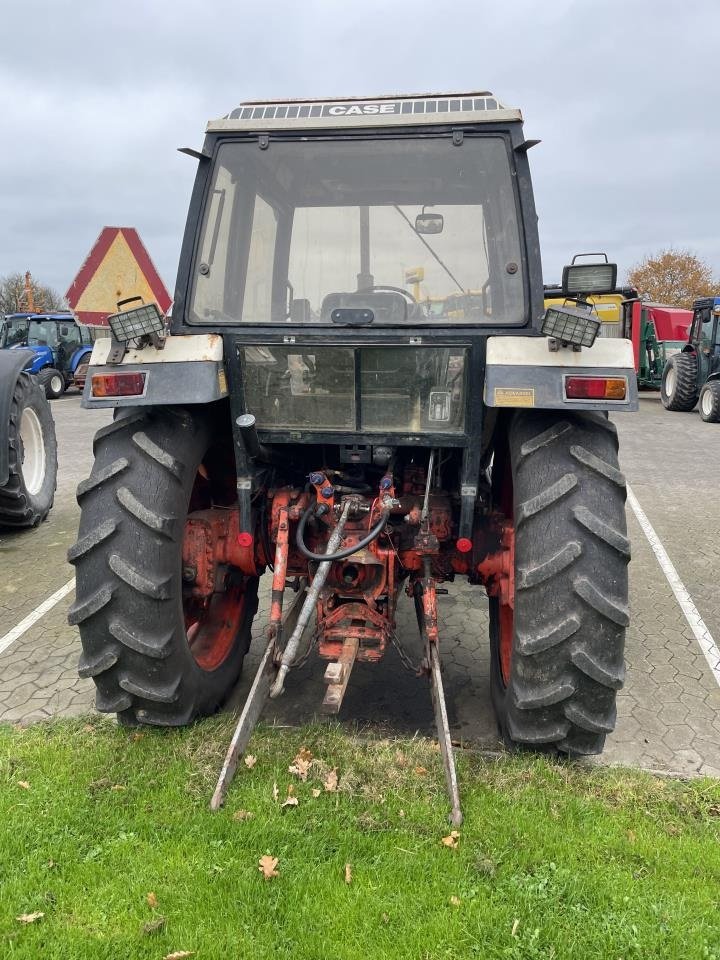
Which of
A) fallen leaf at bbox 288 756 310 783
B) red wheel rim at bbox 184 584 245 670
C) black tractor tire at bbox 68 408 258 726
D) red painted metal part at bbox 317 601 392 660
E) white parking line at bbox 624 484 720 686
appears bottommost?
white parking line at bbox 624 484 720 686

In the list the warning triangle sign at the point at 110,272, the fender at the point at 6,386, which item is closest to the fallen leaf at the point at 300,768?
the fender at the point at 6,386

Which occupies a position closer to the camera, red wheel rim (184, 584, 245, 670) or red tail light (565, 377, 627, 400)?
red tail light (565, 377, 627, 400)

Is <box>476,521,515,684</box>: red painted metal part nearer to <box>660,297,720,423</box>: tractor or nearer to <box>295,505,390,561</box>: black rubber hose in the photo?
<box>295,505,390,561</box>: black rubber hose

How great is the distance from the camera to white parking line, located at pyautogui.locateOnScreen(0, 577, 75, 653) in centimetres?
Answer: 446

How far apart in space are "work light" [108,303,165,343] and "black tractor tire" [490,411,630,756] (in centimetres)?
154

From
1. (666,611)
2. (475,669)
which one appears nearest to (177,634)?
(475,669)

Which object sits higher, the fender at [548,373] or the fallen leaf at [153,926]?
the fender at [548,373]

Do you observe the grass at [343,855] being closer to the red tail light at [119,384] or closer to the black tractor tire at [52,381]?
the red tail light at [119,384]

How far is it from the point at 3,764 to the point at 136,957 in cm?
123

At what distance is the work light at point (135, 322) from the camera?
110 inches

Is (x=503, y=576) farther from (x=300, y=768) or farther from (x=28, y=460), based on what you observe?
(x=28, y=460)

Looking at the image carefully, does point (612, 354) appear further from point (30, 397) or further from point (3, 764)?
point (30, 397)

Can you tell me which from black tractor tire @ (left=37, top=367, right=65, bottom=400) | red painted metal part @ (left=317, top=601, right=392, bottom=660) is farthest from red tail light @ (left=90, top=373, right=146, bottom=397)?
black tractor tire @ (left=37, top=367, right=65, bottom=400)

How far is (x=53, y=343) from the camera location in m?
20.3
